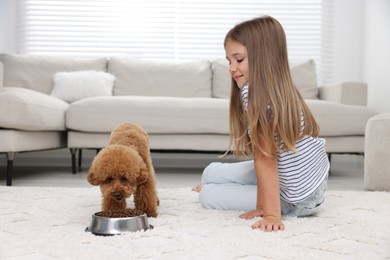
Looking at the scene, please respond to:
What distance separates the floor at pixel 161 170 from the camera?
298 centimetres

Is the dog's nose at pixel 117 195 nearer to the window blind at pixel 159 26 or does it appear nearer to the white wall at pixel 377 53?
the white wall at pixel 377 53

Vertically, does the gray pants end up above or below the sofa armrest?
below

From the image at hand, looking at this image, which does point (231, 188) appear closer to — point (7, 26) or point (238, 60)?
point (238, 60)

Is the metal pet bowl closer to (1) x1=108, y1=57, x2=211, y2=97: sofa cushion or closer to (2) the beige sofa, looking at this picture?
(2) the beige sofa

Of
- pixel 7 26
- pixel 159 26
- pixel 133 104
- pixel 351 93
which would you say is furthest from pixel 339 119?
pixel 7 26

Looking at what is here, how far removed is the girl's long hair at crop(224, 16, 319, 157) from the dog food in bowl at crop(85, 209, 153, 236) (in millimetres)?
449

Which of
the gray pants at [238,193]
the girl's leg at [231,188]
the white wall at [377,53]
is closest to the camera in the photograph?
the gray pants at [238,193]

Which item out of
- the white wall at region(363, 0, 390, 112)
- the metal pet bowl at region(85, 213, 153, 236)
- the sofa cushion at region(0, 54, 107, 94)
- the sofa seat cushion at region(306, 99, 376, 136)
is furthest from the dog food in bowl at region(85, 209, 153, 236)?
the white wall at region(363, 0, 390, 112)

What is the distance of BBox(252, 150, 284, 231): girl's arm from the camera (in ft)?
5.15

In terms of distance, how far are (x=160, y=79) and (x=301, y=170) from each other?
7.99 feet

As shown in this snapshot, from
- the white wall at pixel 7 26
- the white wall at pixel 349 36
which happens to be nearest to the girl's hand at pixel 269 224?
the white wall at pixel 349 36

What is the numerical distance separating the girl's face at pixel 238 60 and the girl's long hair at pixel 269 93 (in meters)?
0.02

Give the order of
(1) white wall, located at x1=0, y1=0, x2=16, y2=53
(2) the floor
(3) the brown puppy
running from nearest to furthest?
(3) the brown puppy < (2) the floor < (1) white wall, located at x1=0, y1=0, x2=16, y2=53

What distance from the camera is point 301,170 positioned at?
1.75m
